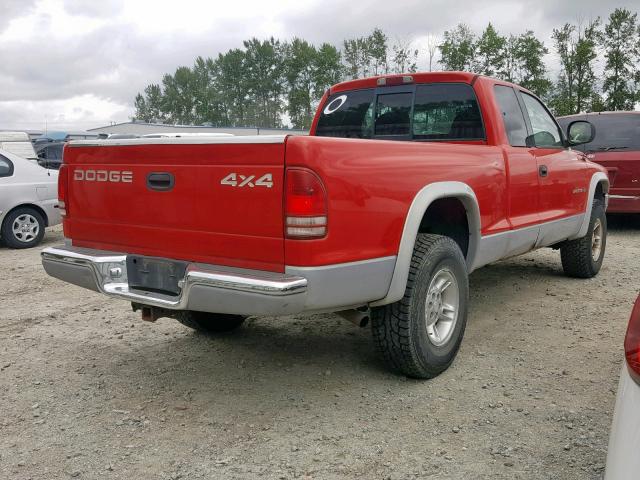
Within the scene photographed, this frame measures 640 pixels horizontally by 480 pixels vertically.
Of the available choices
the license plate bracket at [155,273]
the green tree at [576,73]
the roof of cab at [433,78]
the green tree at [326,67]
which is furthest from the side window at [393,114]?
the green tree at [326,67]

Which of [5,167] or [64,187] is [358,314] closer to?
[64,187]

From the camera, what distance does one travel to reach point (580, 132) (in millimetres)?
5312

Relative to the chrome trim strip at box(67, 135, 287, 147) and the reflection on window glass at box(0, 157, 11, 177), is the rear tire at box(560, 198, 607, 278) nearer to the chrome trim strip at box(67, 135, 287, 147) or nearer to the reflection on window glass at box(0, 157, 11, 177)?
the chrome trim strip at box(67, 135, 287, 147)

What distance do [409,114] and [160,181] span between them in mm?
2259

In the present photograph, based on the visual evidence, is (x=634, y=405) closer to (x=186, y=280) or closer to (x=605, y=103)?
(x=186, y=280)

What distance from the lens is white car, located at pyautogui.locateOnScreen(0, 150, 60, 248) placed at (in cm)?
854

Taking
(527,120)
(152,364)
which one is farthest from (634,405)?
(527,120)

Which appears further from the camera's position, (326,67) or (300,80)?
(300,80)

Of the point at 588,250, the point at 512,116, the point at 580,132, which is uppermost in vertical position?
the point at 512,116

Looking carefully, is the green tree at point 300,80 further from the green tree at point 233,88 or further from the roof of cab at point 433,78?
the roof of cab at point 433,78

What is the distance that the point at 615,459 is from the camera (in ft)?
5.03

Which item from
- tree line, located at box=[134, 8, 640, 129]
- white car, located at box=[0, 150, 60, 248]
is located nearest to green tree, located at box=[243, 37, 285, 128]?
tree line, located at box=[134, 8, 640, 129]

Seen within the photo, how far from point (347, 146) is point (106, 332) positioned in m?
2.82

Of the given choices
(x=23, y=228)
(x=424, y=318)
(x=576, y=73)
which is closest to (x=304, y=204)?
(x=424, y=318)
